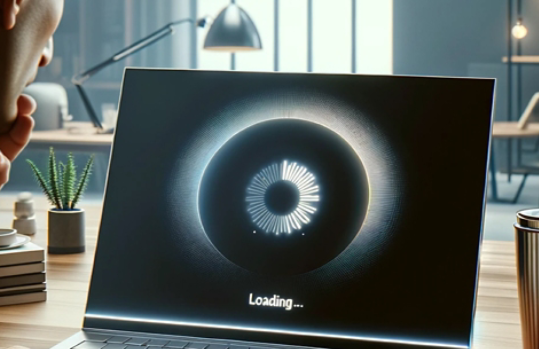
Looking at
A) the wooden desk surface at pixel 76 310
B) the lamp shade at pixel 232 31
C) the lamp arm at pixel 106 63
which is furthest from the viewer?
the lamp shade at pixel 232 31

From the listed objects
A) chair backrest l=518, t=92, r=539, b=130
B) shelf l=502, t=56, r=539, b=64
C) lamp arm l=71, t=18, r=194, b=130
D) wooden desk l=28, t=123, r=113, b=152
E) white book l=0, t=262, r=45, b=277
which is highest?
shelf l=502, t=56, r=539, b=64

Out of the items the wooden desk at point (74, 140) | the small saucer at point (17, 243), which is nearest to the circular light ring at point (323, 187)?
the small saucer at point (17, 243)

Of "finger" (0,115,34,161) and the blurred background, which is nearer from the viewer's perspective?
"finger" (0,115,34,161)

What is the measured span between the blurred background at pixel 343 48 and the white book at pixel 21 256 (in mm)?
3298

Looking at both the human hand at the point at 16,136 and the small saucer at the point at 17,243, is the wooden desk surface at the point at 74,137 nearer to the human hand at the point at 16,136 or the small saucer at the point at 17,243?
the small saucer at the point at 17,243

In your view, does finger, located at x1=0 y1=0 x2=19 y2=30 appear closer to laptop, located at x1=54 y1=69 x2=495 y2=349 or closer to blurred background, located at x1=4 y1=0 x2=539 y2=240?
laptop, located at x1=54 y1=69 x2=495 y2=349

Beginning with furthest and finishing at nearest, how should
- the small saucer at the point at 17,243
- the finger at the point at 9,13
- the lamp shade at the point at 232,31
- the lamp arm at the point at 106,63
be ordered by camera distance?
1. the lamp shade at the point at 232,31
2. the lamp arm at the point at 106,63
3. the small saucer at the point at 17,243
4. the finger at the point at 9,13

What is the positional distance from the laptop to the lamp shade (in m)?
3.38

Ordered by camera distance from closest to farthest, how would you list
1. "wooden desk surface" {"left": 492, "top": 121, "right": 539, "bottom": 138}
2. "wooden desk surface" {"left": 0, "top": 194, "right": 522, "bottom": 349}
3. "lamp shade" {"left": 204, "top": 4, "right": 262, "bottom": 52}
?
"wooden desk surface" {"left": 0, "top": 194, "right": 522, "bottom": 349} → "lamp shade" {"left": 204, "top": 4, "right": 262, "bottom": 52} → "wooden desk surface" {"left": 492, "top": 121, "right": 539, "bottom": 138}

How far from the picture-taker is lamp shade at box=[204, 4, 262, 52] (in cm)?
398

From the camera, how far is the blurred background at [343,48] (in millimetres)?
4746

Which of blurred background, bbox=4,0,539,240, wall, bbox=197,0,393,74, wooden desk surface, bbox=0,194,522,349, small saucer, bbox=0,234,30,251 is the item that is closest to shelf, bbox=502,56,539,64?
blurred background, bbox=4,0,539,240

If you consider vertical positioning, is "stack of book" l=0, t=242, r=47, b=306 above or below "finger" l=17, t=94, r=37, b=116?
Answer: below

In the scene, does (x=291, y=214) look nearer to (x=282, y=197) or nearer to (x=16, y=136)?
(x=282, y=197)
